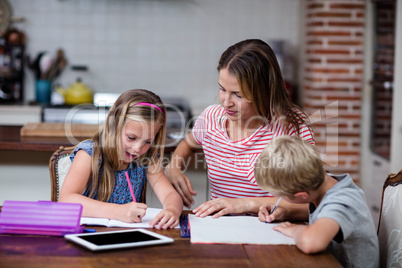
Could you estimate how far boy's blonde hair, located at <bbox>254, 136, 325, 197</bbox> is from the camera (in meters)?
1.55

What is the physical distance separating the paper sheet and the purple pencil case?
36cm

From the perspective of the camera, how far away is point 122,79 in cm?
500

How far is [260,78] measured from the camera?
2014 mm

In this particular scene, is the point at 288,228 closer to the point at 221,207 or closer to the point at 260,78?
the point at 221,207

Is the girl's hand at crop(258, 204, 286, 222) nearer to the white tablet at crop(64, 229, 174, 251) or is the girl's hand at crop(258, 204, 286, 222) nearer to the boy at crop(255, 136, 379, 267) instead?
the boy at crop(255, 136, 379, 267)

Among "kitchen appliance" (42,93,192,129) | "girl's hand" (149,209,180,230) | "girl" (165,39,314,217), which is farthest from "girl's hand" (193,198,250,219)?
"kitchen appliance" (42,93,192,129)

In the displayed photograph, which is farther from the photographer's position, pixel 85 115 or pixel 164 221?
pixel 85 115

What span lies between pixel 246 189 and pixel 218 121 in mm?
329

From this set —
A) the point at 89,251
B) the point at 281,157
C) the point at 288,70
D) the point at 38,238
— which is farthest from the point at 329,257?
the point at 288,70

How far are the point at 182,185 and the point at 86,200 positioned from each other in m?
0.42

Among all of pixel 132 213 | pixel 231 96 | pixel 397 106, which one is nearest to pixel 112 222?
pixel 132 213

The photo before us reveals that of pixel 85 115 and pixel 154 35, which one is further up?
pixel 154 35

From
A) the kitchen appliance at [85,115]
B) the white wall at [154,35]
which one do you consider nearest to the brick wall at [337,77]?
the white wall at [154,35]

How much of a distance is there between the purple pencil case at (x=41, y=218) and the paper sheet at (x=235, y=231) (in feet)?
1.19
